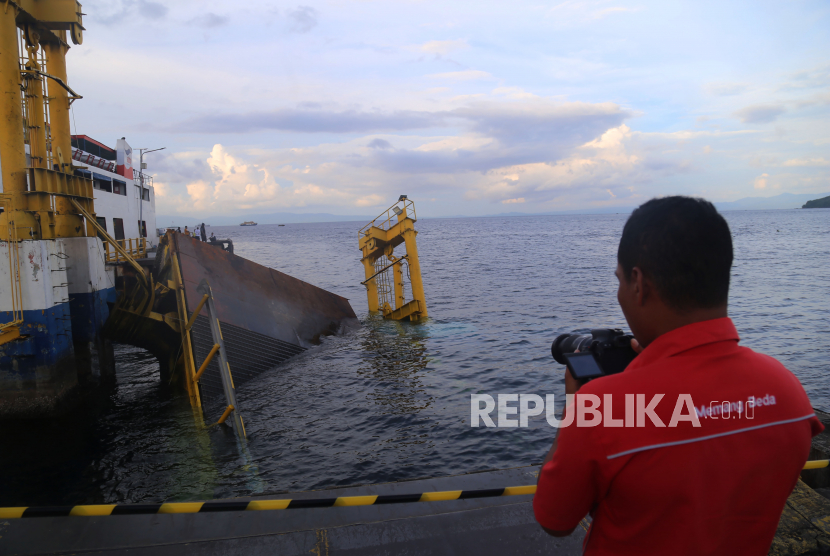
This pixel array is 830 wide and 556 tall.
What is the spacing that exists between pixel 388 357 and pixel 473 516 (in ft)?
37.6

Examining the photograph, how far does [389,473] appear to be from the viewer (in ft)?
26.4

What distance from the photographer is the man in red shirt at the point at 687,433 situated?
1304 mm

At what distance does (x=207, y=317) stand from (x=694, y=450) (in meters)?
11.1

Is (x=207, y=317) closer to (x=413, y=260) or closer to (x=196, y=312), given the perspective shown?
(x=196, y=312)

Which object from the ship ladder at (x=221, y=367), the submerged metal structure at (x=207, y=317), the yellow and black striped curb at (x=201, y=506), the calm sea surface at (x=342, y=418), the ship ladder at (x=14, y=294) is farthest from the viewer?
the submerged metal structure at (x=207, y=317)

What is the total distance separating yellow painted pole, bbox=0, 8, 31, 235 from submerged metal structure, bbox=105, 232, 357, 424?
9.92ft

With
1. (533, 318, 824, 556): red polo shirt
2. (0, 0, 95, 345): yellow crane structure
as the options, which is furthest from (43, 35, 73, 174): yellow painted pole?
(533, 318, 824, 556): red polo shirt

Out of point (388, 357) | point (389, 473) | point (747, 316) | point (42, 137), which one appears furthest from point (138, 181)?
point (747, 316)

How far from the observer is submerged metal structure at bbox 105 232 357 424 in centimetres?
1073

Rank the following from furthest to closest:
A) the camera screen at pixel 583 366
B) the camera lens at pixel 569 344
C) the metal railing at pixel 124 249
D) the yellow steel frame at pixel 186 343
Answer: the metal railing at pixel 124 249 < the yellow steel frame at pixel 186 343 < the camera lens at pixel 569 344 < the camera screen at pixel 583 366

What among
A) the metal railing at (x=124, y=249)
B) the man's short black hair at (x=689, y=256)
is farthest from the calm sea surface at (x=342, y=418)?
the man's short black hair at (x=689, y=256)

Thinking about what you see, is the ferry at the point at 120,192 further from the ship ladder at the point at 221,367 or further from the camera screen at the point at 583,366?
the camera screen at the point at 583,366

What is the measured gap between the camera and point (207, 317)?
35.7 feet

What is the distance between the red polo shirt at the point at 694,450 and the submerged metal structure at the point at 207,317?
8684 mm
